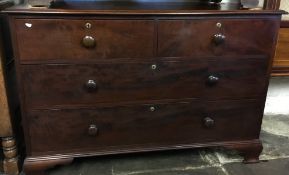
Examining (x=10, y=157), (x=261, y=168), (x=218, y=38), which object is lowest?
(x=261, y=168)

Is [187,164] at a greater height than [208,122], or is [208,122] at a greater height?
[208,122]

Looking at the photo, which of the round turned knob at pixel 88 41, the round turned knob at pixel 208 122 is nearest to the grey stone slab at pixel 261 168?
the round turned knob at pixel 208 122

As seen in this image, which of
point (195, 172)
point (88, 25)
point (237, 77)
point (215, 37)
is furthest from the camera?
point (195, 172)

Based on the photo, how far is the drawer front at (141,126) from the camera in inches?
54.7

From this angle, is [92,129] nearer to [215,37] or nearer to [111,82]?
[111,82]

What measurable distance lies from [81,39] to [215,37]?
1.97ft

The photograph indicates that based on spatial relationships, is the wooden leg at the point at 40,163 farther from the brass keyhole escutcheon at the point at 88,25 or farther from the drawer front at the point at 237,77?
the drawer front at the point at 237,77

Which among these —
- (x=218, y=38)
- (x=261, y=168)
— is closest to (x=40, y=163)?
(x=218, y=38)

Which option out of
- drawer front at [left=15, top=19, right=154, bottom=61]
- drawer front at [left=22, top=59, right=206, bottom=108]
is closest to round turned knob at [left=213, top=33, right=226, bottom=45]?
drawer front at [left=22, top=59, right=206, bottom=108]

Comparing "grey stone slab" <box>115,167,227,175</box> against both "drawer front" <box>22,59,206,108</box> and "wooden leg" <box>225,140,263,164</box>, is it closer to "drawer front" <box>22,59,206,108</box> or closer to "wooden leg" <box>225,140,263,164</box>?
"wooden leg" <box>225,140,263,164</box>

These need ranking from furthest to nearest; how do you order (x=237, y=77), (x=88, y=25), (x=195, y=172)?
(x=195, y=172) → (x=237, y=77) → (x=88, y=25)

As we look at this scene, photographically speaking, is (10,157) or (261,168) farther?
(261,168)

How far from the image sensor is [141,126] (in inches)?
57.8

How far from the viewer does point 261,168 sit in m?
1.62
